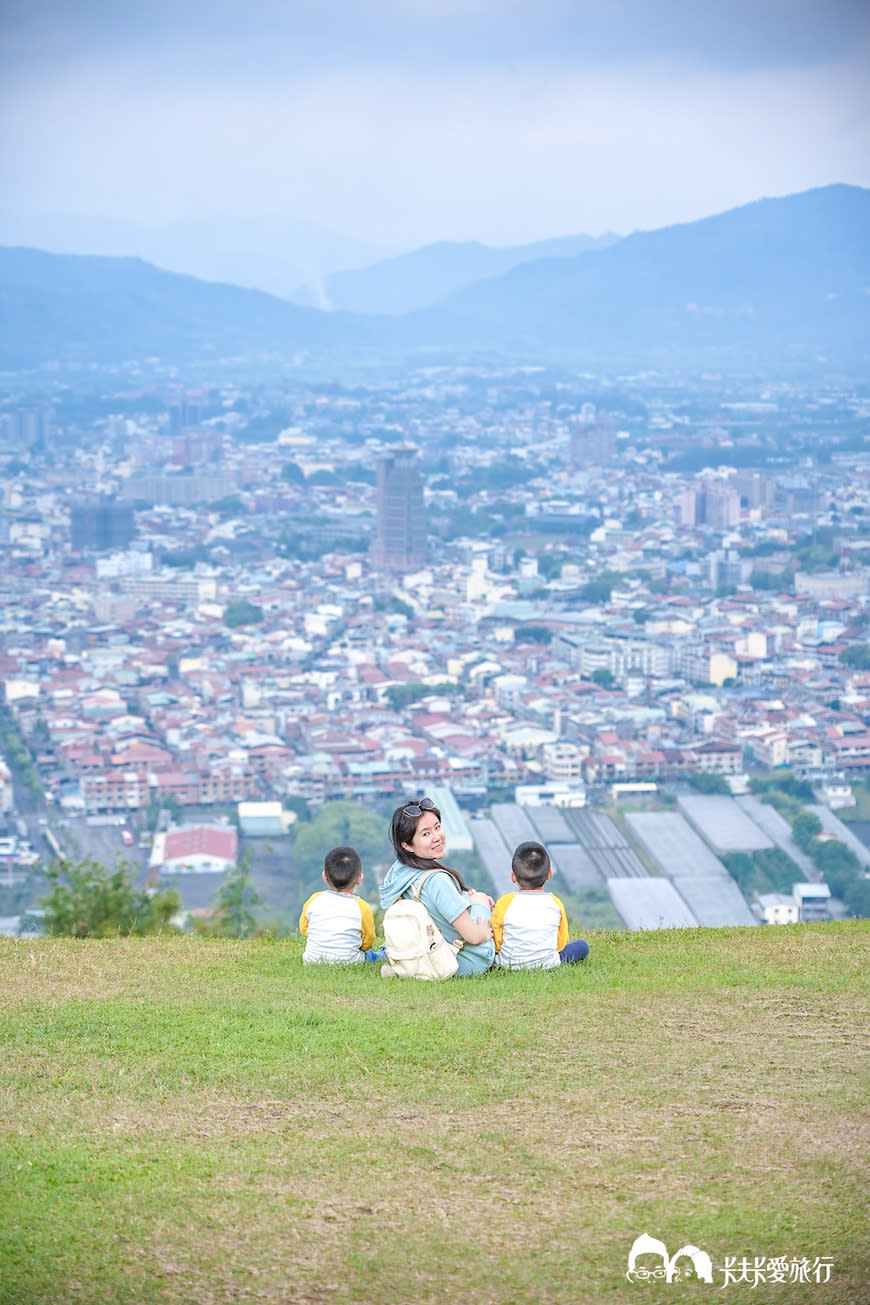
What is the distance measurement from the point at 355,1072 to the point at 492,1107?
0.33 m

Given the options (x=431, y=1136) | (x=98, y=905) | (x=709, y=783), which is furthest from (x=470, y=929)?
(x=709, y=783)

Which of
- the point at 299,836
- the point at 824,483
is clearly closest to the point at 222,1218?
the point at 299,836

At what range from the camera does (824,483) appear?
2090 inches

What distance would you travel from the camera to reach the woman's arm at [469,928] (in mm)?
3652

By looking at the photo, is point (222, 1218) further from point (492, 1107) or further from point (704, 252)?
point (704, 252)

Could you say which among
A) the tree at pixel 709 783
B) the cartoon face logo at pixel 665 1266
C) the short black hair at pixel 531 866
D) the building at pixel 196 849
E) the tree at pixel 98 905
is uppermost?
the short black hair at pixel 531 866

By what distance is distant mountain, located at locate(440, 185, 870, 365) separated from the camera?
3607 inches

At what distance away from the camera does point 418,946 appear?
3.71 m

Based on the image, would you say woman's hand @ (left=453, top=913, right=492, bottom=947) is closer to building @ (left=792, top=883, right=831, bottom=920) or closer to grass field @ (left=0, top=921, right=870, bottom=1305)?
grass field @ (left=0, top=921, right=870, bottom=1305)

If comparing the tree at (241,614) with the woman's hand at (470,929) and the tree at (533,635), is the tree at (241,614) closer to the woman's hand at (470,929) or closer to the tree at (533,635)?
the tree at (533,635)

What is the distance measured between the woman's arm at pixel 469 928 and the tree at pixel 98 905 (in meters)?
2.94

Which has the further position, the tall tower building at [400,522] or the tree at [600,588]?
the tall tower building at [400,522]

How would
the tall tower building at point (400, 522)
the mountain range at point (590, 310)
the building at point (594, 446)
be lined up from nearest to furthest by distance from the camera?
the tall tower building at point (400, 522) < the building at point (594, 446) < the mountain range at point (590, 310)

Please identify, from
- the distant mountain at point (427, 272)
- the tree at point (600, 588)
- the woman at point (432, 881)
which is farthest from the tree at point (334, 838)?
the distant mountain at point (427, 272)
